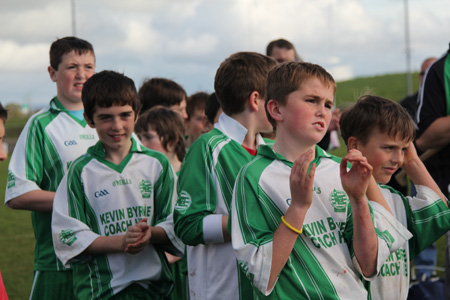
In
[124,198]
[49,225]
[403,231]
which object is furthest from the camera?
[49,225]

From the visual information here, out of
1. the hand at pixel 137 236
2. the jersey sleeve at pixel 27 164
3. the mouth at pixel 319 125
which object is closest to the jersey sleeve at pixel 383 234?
the mouth at pixel 319 125

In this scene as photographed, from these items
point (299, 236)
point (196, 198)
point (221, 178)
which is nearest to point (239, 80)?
point (221, 178)

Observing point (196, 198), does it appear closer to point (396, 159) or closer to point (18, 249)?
point (396, 159)

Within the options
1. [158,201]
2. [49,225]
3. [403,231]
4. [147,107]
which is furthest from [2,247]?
[403,231]

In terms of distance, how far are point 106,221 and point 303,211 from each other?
1.59 meters

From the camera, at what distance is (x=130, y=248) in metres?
3.57

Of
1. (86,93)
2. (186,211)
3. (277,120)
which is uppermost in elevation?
(86,93)

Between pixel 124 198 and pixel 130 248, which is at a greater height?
pixel 124 198

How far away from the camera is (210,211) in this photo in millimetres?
3357

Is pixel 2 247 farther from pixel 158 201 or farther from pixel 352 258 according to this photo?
pixel 352 258

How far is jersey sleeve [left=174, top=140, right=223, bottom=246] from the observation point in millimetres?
3314

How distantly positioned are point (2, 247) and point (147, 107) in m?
7.13

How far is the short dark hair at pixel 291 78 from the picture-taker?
2.89 m

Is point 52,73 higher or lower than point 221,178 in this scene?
higher
